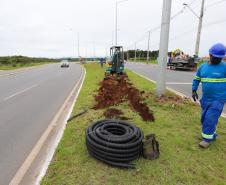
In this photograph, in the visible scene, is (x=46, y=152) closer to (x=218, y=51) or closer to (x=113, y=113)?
(x=113, y=113)

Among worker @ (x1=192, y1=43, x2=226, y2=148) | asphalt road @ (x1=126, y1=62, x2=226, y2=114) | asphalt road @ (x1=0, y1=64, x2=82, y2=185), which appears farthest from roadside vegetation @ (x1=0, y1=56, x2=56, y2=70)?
worker @ (x1=192, y1=43, x2=226, y2=148)

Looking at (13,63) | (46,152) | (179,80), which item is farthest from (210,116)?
(13,63)

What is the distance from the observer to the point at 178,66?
30.6m

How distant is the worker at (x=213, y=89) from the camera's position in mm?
4770

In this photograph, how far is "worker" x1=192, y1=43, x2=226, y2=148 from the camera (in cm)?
477

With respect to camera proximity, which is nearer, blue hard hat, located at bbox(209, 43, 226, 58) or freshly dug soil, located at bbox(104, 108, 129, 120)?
blue hard hat, located at bbox(209, 43, 226, 58)

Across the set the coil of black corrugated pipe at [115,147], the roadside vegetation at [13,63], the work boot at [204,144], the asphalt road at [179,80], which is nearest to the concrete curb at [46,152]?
the coil of black corrugated pipe at [115,147]

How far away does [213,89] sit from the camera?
4836mm

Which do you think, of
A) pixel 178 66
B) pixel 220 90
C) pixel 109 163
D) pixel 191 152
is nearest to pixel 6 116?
pixel 109 163

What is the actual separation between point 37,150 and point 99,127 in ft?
4.36

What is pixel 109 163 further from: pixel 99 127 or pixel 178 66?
pixel 178 66

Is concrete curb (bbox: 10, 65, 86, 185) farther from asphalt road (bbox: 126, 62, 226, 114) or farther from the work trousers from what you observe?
asphalt road (bbox: 126, 62, 226, 114)

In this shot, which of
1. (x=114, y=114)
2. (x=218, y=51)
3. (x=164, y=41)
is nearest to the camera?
(x=218, y=51)

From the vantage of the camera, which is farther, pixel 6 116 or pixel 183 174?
pixel 6 116
